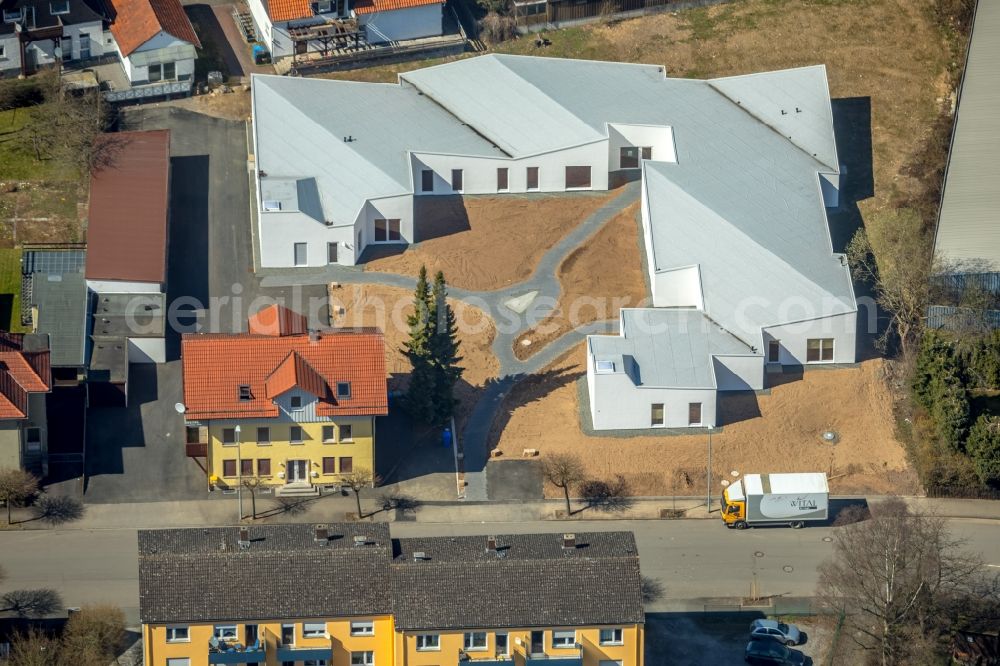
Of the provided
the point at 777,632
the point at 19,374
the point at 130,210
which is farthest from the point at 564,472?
the point at 130,210

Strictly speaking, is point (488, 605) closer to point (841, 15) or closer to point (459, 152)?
point (459, 152)

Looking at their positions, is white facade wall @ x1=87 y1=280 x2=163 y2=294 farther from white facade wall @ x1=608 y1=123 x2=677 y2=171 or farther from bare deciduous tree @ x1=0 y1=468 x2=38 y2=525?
white facade wall @ x1=608 y1=123 x2=677 y2=171

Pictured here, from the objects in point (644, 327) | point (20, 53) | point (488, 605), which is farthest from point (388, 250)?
point (488, 605)

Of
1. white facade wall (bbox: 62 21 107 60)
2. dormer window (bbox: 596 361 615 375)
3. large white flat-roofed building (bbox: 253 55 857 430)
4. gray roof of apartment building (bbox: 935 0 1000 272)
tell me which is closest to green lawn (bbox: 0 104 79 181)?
white facade wall (bbox: 62 21 107 60)

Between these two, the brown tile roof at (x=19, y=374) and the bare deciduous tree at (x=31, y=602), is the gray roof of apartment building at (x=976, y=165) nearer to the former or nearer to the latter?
the brown tile roof at (x=19, y=374)

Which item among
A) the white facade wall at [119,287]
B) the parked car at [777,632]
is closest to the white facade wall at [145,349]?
the white facade wall at [119,287]

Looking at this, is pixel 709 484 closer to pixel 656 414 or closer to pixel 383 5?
pixel 656 414

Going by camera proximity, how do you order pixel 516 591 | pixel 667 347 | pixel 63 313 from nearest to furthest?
pixel 516 591, pixel 667 347, pixel 63 313
